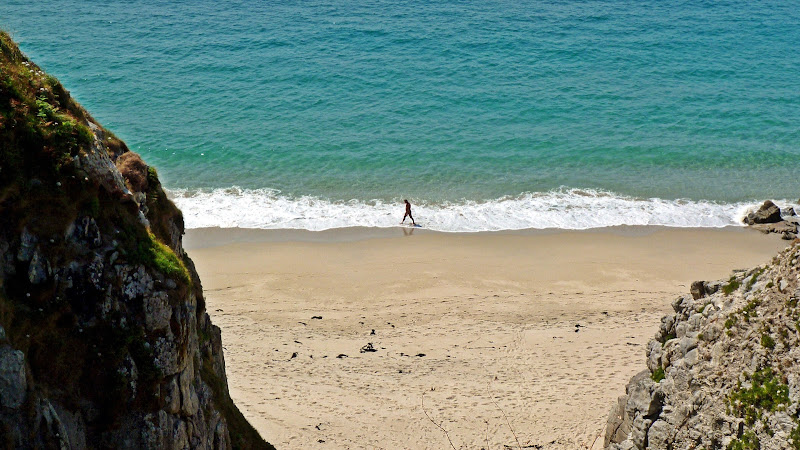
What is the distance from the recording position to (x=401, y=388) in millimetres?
21766

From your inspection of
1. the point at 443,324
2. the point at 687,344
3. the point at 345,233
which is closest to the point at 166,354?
the point at 687,344

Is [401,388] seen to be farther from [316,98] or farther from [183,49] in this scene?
[183,49]

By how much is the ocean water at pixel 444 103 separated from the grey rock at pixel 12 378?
2189cm

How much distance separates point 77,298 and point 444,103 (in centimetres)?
3681

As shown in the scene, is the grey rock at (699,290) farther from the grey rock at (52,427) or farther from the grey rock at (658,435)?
the grey rock at (52,427)

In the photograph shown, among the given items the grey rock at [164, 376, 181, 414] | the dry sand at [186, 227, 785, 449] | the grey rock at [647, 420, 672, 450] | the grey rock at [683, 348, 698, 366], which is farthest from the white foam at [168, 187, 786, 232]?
the grey rock at [164, 376, 181, 414]

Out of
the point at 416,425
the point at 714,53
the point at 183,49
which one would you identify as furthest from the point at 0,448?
the point at 714,53

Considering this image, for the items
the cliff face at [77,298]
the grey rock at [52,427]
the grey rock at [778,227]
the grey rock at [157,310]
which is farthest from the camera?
the grey rock at [778,227]

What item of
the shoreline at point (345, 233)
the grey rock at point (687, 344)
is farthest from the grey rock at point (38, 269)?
the shoreline at point (345, 233)

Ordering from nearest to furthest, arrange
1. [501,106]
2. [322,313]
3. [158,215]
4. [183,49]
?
[158,215] < [322,313] < [501,106] < [183,49]

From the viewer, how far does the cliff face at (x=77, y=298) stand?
11.4 m

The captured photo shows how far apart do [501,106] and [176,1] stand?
32.4 m

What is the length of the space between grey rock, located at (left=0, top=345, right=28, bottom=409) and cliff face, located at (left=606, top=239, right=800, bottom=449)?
1274cm

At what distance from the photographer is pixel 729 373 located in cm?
1517
